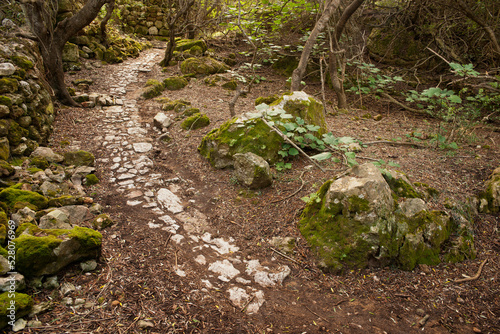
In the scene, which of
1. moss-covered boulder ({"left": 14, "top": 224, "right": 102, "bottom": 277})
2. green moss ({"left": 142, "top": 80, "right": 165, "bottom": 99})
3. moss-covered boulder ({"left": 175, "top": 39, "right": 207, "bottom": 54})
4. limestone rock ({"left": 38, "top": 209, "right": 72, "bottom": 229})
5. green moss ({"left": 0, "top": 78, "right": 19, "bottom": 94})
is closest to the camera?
moss-covered boulder ({"left": 14, "top": 224, "right": 102, "bottom": 277})

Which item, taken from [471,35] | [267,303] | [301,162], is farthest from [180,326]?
[471,35]

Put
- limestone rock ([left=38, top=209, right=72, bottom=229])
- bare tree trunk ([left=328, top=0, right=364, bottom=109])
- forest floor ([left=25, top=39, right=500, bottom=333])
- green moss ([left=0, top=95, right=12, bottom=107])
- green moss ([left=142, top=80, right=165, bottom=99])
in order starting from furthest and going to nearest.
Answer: green moss ([left=142, top=80, right=165, bottom=99])
bare tree trunk ([left=328, top=0, right=364, bottom=109])
green moss ([left=0, top=95, right=12, bottom=107])
limestone rock ([left=38, top=209, right=72, bottom=229])
forest floor ([left=25, top=39, right=500, bottom=333])

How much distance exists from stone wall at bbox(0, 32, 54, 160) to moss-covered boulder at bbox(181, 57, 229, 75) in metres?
4.98

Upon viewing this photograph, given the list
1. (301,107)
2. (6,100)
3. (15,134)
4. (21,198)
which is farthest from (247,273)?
(6,100)

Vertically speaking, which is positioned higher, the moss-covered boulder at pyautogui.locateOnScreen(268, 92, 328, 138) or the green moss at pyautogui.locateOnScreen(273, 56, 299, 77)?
the green moss at pyautogui.locateOnScreen(273, 56, 299, 77)

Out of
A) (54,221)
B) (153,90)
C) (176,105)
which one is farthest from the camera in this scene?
(153,90)

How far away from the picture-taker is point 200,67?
991 centimetres

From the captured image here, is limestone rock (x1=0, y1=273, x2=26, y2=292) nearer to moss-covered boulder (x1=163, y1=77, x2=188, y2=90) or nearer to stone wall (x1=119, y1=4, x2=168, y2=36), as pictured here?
moss-covered boulder (x1=163, y1=77, x2=188, y2=90)

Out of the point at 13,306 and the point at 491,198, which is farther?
the point at 491,198

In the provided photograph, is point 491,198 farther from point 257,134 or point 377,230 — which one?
point 257,134

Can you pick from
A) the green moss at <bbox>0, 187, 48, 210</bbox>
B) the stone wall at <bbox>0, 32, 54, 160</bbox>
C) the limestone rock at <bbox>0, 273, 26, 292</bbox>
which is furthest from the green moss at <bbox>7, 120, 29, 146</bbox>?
the limestone rock at <bbox>0, 273, 26, 292</bbox>

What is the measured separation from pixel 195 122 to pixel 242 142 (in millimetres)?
2158

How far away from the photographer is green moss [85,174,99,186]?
158 inches

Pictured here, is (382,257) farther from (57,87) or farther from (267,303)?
(57,87)
